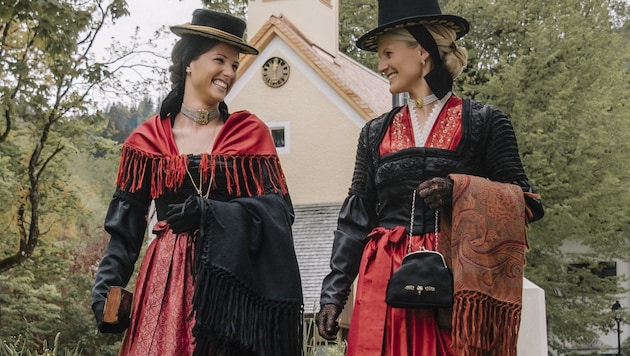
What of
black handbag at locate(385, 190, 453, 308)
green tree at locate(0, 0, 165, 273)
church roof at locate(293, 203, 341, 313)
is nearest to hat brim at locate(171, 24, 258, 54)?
black handbag at locate(385, 190, 453, 308)

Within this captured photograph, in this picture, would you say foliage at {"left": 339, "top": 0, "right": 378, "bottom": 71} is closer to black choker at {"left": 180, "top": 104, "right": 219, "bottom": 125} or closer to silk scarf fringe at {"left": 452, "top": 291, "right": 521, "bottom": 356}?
black choker at {"left": 180, "top": 104, "right": 219, "bottom": 125}

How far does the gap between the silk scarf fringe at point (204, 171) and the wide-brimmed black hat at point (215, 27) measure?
540mm

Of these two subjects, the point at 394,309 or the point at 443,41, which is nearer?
the point at 394,309

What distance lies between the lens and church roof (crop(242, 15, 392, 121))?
71.3 feet

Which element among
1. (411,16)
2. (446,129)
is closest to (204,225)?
(446,129)

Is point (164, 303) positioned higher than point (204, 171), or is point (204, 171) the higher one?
point (204, 171)

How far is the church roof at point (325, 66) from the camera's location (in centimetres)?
2173

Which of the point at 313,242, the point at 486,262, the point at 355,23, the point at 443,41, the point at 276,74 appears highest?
the point at 355,23

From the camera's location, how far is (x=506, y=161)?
452 cm

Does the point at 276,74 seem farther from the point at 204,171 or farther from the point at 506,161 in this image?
the point at 506,161

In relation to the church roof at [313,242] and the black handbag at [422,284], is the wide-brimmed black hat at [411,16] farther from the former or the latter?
the church roof at [313,242]

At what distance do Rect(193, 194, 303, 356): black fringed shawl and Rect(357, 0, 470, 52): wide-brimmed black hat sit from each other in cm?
94

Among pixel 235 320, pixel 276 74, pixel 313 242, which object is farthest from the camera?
pixel 276 74

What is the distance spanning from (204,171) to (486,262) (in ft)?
4.25
